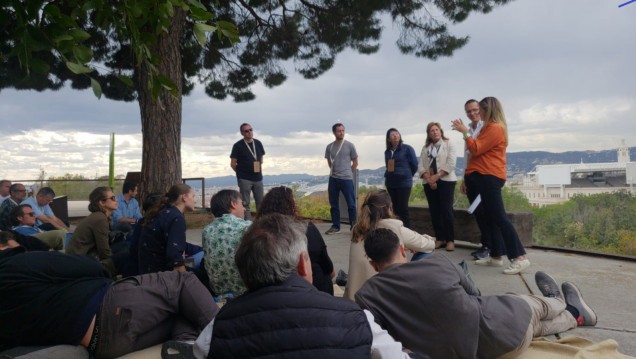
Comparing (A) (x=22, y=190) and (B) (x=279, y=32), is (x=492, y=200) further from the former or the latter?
(B) (x=279, y=32)

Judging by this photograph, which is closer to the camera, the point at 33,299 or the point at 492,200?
the point at 33,299

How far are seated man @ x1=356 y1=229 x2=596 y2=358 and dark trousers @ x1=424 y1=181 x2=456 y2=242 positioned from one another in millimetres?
3492

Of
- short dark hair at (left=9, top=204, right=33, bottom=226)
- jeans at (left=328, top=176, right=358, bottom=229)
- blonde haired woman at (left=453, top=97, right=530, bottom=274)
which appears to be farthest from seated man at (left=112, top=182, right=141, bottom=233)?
blonde haired woman at (left=453, top=97, right=530, bottom=274)

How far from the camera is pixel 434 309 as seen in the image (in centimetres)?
247

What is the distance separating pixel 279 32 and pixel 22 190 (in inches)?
249

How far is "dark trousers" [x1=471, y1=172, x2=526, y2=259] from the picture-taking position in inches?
193

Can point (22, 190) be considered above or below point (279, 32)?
below

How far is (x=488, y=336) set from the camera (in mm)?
2693

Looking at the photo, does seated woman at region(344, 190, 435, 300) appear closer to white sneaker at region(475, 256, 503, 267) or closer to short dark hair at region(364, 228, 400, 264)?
short dark hair at region(364, 228, 400, 264)

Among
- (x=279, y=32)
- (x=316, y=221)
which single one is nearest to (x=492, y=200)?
(x=316, y=221)

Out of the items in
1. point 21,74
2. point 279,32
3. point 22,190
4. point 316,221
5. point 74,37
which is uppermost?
point 279,32

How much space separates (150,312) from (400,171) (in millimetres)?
4628

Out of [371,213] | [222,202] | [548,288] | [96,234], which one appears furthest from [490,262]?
[96,234]

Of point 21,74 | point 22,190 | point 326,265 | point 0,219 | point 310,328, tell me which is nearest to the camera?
point 310,328
